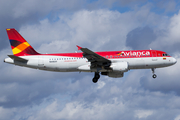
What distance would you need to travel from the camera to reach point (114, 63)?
6050cm

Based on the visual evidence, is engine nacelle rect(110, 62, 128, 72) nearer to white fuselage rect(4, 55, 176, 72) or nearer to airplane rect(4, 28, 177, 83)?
airplane rect(4, 28, 177, 83)

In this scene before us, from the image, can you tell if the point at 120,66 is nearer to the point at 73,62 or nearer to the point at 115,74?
the point at 115,74

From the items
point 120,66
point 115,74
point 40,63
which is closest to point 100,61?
point 120,66

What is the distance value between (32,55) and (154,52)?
85.8 feet

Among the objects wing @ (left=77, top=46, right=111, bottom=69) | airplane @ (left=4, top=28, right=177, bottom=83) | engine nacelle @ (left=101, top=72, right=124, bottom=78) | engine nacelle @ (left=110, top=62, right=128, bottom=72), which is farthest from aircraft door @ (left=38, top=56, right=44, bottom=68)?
engine nacelle @ (left=101, top=72, right=124, bottom=78)

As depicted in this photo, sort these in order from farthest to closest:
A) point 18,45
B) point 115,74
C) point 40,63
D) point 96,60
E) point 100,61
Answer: point 115,74 < point 18,45 < point 40,63 < point 100,61 < point 96,60

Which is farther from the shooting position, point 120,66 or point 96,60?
point 96,60

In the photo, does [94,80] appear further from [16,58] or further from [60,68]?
[16,58]

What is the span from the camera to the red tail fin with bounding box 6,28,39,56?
6456 cm

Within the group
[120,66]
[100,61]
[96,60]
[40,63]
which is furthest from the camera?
[40,63]

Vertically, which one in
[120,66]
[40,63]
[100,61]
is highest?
[40,63]

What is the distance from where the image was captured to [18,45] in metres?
65.4

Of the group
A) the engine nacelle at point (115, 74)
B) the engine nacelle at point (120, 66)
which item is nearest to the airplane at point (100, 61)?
the engine nacelle at point (120, 66)

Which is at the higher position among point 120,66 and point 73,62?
point 73,62
